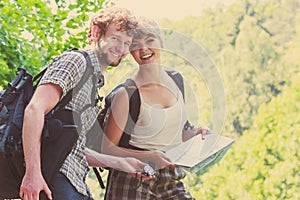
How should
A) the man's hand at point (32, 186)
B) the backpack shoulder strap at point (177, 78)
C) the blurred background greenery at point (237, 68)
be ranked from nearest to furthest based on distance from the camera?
1. the man's hand at point (32, 186)
2. the backpack shoulder strap at point (177, 78)
3. the blurred background greenery at point (237, 68)

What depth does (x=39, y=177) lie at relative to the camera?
7.51 feet

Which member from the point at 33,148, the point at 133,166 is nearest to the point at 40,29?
the point at 133,166

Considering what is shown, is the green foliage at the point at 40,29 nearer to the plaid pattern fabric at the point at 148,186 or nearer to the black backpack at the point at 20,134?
the plaid pattern fabric at the point at 148,186

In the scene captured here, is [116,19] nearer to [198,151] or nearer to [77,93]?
[77,93]

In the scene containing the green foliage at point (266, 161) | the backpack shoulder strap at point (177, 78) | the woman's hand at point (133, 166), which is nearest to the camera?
the woman's hand at point (133, 166)

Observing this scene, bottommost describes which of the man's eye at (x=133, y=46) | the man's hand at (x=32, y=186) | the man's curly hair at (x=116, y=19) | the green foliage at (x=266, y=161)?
the green foliage at (x=266, y=161)

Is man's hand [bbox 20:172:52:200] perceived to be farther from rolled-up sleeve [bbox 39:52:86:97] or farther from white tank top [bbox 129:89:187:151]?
white tank top [bbox 129:89:187:151]

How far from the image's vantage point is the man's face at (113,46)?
2.57 m

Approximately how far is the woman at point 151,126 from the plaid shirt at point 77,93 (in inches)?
8.9

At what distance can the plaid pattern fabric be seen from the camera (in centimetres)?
290

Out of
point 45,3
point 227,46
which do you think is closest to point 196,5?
point 227,46

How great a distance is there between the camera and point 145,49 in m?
2.81

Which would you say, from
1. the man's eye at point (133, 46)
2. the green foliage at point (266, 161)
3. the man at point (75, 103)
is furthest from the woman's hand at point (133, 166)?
the green foliage at point (266, 161)

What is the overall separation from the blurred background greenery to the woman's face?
5cm
